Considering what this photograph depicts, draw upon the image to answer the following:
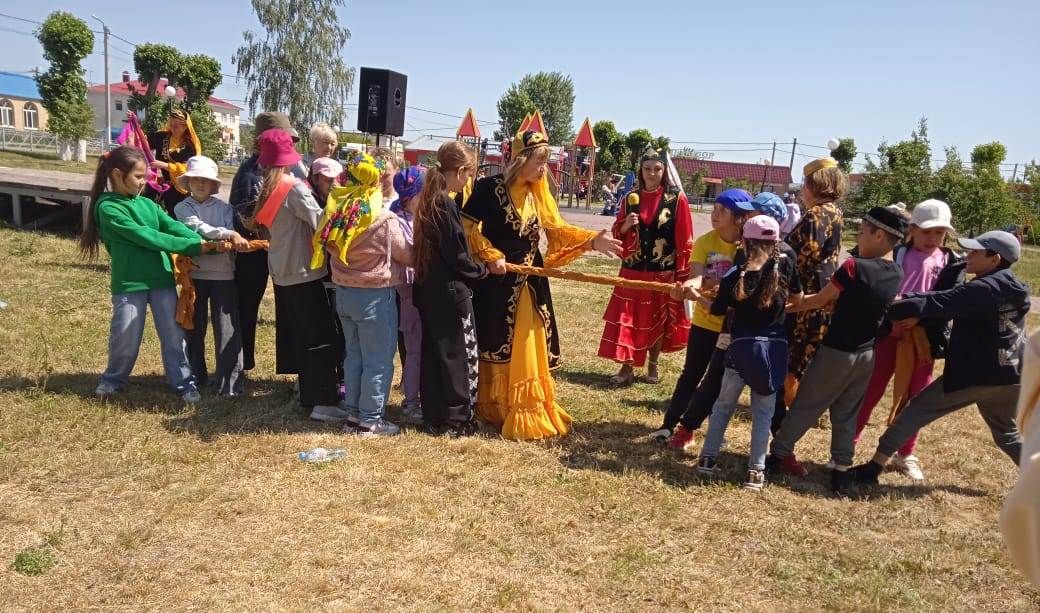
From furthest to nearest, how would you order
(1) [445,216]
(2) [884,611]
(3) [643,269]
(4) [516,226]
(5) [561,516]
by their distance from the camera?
(3) [643,269], (4) [516,226], (1) [445,216], (5) [561,516], (2) [884,611]

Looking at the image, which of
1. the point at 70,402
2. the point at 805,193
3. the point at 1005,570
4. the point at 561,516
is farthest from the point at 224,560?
the point at 805,193

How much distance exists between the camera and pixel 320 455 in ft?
14.8

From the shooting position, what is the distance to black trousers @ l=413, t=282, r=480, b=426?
476cm

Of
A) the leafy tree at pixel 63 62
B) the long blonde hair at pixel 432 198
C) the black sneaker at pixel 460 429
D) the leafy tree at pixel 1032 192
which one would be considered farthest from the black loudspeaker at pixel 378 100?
the leafy tree at pixel 63 62

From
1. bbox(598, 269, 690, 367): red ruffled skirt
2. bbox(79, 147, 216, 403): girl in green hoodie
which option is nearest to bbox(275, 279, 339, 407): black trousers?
bbox(79, 147, 216, 403): girl in green hoodie

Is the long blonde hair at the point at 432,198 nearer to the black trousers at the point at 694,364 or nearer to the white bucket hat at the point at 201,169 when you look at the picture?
the white bucket hat at the point at 201,169

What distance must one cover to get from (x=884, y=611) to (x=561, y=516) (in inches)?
60.2

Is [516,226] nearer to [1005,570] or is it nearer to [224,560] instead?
[224,560]

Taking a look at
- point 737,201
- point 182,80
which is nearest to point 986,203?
point 737,201

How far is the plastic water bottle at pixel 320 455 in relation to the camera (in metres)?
4.46

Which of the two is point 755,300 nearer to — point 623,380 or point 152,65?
point 623,380

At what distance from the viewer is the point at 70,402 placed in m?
5.07

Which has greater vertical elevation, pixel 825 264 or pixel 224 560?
pixel 825 264

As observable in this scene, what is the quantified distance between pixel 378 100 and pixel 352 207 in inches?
276
